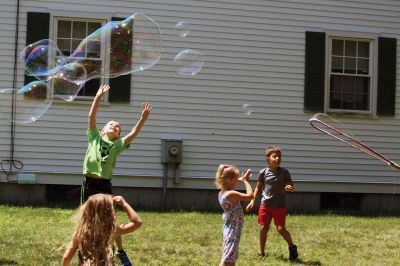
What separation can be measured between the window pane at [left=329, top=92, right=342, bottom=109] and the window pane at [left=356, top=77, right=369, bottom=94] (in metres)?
0.47

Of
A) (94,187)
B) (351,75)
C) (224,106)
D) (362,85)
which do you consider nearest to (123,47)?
(94,187)

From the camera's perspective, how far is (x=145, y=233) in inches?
363

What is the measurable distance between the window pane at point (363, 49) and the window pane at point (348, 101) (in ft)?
3.13

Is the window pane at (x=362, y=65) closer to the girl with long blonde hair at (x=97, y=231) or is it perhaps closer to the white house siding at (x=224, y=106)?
the white house siding at (x=224, y=106)

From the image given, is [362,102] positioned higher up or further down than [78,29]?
further down

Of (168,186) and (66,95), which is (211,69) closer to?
(168,186)

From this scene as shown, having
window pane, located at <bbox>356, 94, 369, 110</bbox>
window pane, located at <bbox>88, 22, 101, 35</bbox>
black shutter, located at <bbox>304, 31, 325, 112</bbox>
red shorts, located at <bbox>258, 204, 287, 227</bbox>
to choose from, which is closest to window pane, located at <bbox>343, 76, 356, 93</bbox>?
window pane, located at <bbox>356, 94, 369, 110</bbox>

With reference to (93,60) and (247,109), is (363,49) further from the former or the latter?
(93,60)

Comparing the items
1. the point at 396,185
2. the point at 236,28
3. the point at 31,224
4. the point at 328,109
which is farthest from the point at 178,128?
the point at 396,185

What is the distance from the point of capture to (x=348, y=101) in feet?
46.1

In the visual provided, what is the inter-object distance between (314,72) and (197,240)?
6012mm

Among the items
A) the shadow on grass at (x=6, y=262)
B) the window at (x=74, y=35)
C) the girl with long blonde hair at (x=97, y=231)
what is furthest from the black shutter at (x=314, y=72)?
the girl with long blonde hair at (x=97, y=231)

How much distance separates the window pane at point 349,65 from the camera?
14078mm

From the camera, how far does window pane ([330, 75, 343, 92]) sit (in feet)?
45.7
